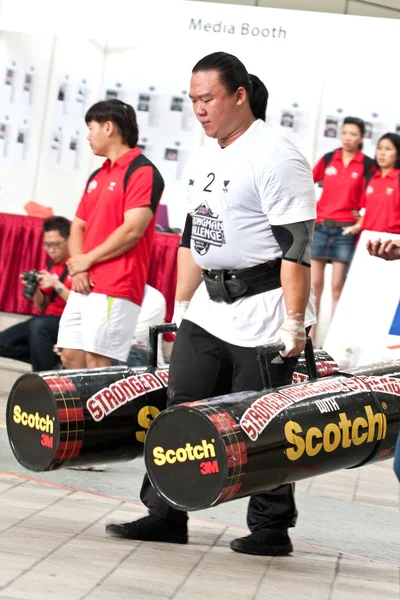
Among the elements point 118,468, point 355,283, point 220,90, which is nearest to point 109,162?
point 118,468

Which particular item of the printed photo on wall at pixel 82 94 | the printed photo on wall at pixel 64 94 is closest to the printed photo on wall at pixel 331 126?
the printed photo on wall at pixel 82 94

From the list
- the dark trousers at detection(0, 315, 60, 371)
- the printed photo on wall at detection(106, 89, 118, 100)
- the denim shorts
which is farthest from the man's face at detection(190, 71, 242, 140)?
the printed photo on wall at detection(106, 89, 118, 100)

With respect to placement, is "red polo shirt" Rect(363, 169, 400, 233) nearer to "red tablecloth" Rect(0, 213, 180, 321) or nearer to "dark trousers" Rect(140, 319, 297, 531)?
"red tablecloth" Rect(0, 213, 180, 321)

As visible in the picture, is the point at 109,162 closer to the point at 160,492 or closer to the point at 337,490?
the point at 337,490

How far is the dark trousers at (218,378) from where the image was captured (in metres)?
3.79

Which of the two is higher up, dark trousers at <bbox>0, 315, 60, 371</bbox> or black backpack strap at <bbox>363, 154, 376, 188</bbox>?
black backpack strap at <bbox>363, 154, 376, 188</bbox>

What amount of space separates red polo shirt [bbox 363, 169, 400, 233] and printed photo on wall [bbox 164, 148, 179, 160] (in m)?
2.71

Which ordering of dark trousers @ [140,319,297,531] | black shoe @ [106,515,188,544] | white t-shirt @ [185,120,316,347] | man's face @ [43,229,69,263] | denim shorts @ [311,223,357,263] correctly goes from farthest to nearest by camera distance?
denim shorts @ [311,223,357,263]
man's face @ [43,229,69,263]
black shoe @ [106,515,188,544]
dark trousers @ [140,319,297,531]
white t-shirt @ [185,120,316,347]

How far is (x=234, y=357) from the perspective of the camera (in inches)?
151

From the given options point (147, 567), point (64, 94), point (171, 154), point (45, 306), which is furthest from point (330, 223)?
Result: point (147, 567)

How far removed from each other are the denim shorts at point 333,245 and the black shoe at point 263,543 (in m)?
5.36

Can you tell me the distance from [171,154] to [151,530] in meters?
7.62

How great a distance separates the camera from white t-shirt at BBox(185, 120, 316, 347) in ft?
12.1

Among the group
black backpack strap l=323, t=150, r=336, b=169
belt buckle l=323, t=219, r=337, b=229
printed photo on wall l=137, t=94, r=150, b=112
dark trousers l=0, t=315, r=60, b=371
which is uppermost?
printed photo on wall l=137, t=94, r=150, b=112
